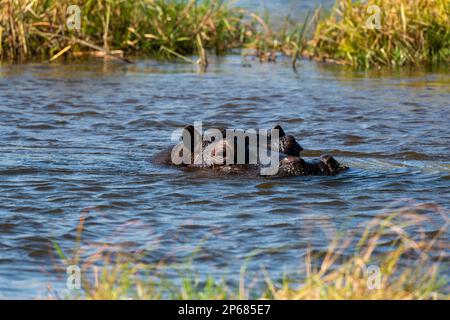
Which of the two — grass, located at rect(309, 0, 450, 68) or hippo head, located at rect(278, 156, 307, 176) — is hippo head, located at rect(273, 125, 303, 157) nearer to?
hippo head, located at rect(278, 156, 307, 176)

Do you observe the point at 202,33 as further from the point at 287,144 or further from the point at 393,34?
the point at 287,144

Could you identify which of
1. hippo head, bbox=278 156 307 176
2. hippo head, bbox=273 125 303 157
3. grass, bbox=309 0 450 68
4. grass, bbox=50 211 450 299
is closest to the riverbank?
grass, bbox=309 0 450 68

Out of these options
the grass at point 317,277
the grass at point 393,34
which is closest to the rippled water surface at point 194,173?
the grass at point 317,277

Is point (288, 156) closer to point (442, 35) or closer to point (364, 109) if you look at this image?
point (364, 109)

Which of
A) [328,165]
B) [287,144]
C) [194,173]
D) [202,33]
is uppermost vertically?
[202,33]

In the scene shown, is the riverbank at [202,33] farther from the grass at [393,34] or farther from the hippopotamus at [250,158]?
the hippopotamus at [250,158]

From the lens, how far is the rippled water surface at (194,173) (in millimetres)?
5871

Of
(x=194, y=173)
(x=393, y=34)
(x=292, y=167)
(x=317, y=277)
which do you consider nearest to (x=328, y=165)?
(x=292, y=167)

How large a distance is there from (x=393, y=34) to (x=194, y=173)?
20.5 ft

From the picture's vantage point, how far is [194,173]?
7.69 m

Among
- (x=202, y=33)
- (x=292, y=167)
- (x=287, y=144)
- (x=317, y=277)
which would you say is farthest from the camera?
(x=202, y=33)
